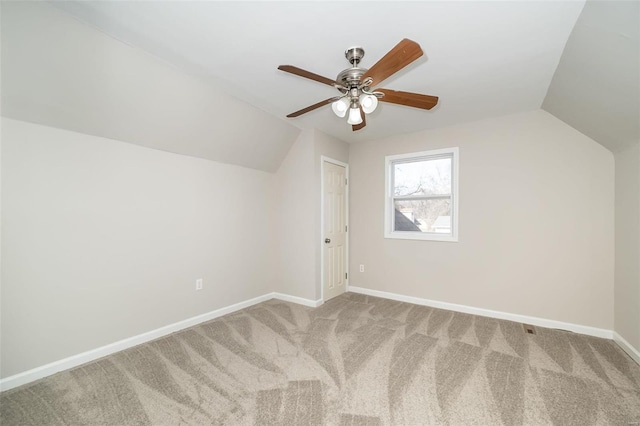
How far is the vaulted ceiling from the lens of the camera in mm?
1636

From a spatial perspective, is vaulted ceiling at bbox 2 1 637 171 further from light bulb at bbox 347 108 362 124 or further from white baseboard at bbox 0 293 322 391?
white baseboard at bbox 0 293 322 391

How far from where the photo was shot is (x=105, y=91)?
216cm

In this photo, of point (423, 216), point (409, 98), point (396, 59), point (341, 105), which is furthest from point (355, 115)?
point (423, 216)

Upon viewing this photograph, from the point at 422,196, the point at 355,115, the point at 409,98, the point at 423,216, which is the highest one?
the point at 409,98

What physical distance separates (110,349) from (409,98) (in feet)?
10.9

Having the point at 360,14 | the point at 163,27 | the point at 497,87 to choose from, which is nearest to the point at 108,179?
the point at 163,27

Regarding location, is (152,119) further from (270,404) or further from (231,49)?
(270,404)

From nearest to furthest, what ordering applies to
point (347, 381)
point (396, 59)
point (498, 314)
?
point (396, 59) → point (347, 381) → point (498, 314)

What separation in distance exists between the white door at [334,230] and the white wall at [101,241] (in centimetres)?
128

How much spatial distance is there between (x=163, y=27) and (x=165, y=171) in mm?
1484

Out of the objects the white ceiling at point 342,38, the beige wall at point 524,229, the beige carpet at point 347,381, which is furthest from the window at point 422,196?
the beige carpet at point 347,381

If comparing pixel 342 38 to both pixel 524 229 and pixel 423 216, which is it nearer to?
pixel 423 216

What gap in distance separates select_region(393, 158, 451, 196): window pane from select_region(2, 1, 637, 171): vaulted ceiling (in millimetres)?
948

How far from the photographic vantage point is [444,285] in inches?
142
